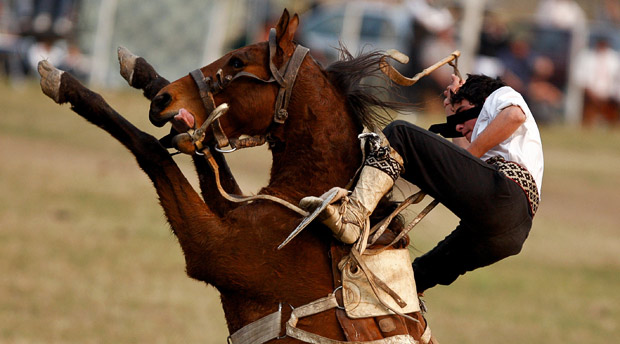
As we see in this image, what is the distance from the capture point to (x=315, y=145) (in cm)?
480

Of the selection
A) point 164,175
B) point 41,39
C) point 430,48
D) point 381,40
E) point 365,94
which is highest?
point 41,39

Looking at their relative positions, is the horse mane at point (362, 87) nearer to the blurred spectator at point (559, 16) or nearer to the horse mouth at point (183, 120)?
the horse mouth at point (183, 120)

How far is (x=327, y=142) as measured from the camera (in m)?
4.81

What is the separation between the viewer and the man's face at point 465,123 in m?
5.00

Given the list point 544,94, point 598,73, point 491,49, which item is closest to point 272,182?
point 491,49

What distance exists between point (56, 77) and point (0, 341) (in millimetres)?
3913

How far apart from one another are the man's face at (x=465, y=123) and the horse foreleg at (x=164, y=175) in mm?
1408

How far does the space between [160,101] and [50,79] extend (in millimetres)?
642

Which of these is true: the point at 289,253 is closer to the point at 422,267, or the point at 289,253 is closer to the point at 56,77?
the point at 422,267

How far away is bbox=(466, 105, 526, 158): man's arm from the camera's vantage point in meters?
4.58

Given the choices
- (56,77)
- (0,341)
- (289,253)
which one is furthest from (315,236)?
(0,341)

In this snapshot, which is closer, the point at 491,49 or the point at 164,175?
the point at 164,175

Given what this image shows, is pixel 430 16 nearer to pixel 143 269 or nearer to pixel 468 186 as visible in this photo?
pixel 143 269

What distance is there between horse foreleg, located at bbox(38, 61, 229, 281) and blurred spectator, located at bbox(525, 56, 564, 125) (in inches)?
771
